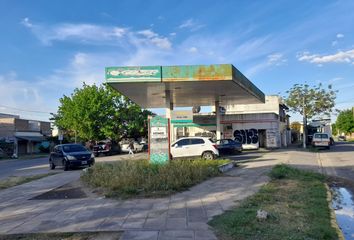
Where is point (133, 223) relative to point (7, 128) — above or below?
below

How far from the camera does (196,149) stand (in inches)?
818

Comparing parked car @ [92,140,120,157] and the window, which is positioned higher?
the window

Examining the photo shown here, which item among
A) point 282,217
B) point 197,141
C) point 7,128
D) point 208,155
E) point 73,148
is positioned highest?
point 7,128

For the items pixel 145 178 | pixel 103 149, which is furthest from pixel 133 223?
pixel 103 149

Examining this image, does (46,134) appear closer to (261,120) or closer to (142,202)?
(261,120)

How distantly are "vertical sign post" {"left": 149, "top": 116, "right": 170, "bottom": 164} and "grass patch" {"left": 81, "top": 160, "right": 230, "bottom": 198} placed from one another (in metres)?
2.66

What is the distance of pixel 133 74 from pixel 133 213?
1085 cm

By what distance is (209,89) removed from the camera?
23344mm

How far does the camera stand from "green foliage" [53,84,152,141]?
43469mm

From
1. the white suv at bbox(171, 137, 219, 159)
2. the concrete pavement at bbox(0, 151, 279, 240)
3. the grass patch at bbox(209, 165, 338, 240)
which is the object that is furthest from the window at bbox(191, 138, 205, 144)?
the grass patch at bbox(209, 165, 338, 240)

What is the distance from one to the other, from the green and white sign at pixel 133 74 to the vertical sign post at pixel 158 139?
2.46 meters

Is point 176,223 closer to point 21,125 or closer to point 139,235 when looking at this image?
point 139,235

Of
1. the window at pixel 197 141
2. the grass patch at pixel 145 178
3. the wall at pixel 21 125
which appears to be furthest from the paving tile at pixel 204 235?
the wall at pixel 21 125

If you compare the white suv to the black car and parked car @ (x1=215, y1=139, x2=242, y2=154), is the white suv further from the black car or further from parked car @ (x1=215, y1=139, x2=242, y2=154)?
parked car @ (x1=215, y1=139, x2=242, y2=154)
